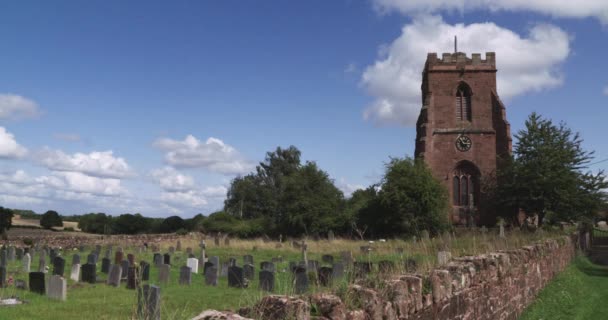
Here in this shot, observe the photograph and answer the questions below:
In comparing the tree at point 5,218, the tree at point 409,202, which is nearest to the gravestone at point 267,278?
the tree at point 409,202

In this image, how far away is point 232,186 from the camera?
257ft

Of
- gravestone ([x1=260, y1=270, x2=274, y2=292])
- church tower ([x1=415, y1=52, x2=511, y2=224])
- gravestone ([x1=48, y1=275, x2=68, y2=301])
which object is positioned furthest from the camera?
church tower ([x1=415, y1=52, x2=511, y2=224])

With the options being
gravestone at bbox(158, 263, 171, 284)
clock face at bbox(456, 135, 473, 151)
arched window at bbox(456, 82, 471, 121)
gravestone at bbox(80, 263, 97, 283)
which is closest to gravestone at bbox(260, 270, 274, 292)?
gravestone at bbox(158, 263, 171, 284)

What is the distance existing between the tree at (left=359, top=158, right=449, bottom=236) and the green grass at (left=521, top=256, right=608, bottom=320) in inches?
703

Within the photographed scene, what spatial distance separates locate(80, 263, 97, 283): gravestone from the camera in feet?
53.6

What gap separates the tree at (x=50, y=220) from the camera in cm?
6038

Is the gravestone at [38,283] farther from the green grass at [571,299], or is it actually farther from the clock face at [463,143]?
the clock face at [463,143]

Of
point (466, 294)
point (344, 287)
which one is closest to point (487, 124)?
point (466, 294)

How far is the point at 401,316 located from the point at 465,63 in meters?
43.1

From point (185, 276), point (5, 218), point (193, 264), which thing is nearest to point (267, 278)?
point (185, 276)

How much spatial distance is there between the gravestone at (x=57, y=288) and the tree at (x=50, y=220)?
52.2 metres

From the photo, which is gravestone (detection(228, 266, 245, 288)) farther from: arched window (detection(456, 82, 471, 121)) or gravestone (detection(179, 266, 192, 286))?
arched window (detection(456, 82, 471, 121))

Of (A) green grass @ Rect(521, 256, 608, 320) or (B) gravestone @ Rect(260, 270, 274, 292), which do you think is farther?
(B) gravestone @ Rect(260, 270, 274, 292)

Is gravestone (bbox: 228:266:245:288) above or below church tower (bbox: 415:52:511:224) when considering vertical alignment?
below
